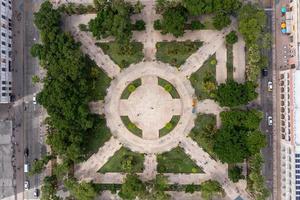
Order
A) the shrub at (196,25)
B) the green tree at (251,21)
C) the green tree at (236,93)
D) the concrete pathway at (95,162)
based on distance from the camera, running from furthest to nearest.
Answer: the concrete pathway at (95,162) < the shrub at (196,25) < the green tree at (236,93) < the green tree at (251,21)

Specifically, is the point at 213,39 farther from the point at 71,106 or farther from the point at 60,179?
the point at 60,179

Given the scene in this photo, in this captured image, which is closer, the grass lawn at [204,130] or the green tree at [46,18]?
the green tree at [46,18]

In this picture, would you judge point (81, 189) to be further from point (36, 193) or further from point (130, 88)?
point (130, 88)

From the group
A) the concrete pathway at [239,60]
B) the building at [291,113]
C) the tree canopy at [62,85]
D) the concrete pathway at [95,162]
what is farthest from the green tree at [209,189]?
the tree canopy at [62,85]

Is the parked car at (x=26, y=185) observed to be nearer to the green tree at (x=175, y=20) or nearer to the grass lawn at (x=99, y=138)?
the grass lawn at (x=99, y=138)

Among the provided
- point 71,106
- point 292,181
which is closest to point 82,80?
point 71,106

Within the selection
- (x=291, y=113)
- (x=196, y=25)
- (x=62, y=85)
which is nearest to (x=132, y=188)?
(x=62, y=85)

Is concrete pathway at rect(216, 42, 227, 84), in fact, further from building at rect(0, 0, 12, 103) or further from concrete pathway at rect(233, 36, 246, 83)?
building at rect(0, 0, 12, 103)
